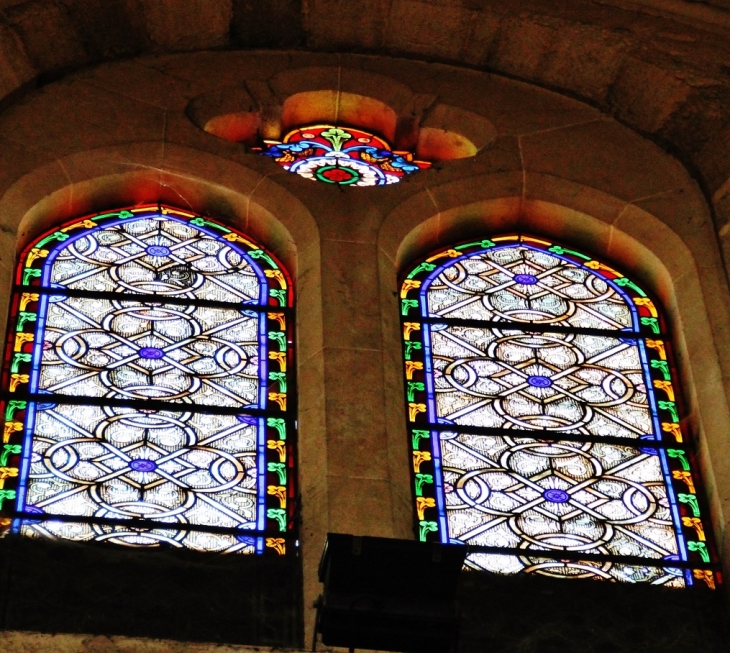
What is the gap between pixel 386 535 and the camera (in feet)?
31.7

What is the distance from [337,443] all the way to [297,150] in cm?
263

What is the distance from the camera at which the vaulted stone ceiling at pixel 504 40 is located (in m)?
12.0

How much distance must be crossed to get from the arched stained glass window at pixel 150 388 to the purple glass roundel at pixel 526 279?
1.18 metres

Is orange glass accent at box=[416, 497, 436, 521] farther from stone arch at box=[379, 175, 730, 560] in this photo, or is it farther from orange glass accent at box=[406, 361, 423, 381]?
orange glass accent at box=[406, 361, 423, 381]

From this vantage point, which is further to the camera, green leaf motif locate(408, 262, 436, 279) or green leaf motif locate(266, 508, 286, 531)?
green leaf motif locate(408, 262, 436, 279)

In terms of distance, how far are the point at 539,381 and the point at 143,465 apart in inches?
79.3

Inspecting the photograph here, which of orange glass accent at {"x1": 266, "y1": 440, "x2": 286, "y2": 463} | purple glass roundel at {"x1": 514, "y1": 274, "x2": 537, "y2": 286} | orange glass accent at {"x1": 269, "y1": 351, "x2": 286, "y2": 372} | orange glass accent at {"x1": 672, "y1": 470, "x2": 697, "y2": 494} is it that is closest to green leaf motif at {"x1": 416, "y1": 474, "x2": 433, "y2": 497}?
orange glass accent at {"x1": 266, "y1": 440, "x2": 286, "y2": 463}

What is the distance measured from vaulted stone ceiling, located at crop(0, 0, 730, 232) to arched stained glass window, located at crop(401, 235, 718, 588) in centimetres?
99

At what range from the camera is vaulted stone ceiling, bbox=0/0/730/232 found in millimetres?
12031

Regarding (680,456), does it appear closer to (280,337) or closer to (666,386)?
(666,386)

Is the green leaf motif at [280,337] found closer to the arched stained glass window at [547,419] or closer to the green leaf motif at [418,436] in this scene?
the arched stained glass window at [547,419]

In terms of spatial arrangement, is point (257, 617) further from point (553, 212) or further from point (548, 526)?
point (553, 212)

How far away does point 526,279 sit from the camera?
38.3 ft

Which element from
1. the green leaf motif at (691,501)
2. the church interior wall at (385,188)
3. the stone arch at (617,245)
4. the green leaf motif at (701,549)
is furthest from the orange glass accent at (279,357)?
the green leaf motif at (701,549)
